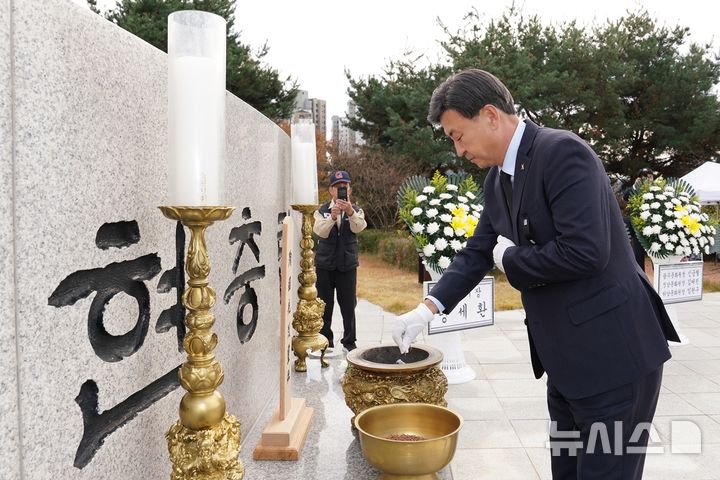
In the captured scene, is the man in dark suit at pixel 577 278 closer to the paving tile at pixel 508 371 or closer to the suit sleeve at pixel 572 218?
the suit sleeve at pixel 572 218

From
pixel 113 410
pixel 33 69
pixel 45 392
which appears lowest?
pixel 113 410

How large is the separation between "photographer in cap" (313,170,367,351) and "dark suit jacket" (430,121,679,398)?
11.1 ft

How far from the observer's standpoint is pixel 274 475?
114 inches

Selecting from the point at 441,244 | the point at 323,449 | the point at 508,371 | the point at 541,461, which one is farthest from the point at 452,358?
the point at 323,449

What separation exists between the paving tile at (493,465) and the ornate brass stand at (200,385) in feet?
Result: 6.11

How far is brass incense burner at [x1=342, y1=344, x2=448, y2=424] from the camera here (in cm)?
306

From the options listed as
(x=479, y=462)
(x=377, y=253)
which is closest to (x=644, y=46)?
(x=377, y=253)

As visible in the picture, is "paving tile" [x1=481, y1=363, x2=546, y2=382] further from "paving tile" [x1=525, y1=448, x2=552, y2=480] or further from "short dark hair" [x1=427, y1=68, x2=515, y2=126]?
"short dark hair" [x1=427, y1=68, x2=515, y2=126]

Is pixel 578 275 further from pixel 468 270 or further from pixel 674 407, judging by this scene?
pixel 674 407

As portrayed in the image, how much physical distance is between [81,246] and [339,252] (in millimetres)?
4055

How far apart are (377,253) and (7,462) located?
16.0 m

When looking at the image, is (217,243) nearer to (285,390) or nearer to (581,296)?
(285,390)

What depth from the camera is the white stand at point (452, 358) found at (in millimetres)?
5168

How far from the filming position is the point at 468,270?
262 centimetres
